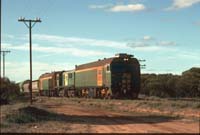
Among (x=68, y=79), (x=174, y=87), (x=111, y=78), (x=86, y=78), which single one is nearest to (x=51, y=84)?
(x=68, y=79)

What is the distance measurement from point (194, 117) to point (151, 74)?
9105cm

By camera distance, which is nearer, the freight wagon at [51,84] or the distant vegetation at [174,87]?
the freight wagon at [51,84]

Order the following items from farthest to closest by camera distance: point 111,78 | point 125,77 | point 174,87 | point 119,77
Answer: point 174,87 < point 125,77 < point 119,77 < point 111,78

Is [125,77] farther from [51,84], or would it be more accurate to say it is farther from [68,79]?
[51,84]

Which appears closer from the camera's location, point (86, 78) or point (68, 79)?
point (86, 78)

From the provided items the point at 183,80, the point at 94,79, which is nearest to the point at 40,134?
the point at 94,79

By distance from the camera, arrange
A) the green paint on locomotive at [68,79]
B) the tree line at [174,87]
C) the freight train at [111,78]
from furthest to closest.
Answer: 1. the tree line at [174,87]
2. the green paint on locomotive at [68,79]
3. the freight train at [111,78]

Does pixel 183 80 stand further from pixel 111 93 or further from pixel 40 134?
pixel 40 134

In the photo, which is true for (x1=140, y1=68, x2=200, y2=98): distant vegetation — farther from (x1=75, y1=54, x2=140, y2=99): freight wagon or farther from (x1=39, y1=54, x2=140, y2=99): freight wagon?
(x1=75, y1=54, x2=140, y2=99): freight wagon

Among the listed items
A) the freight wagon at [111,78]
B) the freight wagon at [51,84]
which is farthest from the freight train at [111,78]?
the freight wagon at [51,84]

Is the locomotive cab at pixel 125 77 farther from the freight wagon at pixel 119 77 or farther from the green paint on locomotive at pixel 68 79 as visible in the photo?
the green paint on locomotive at pixel 68 79

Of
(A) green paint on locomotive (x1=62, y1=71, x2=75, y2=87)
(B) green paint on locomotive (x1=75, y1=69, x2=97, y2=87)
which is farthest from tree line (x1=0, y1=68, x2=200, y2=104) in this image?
(B) green paint on locomotive (x1=75, y1=69, x2=97, y2=87)

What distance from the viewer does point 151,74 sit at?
4749 inches

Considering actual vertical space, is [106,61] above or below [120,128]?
above
